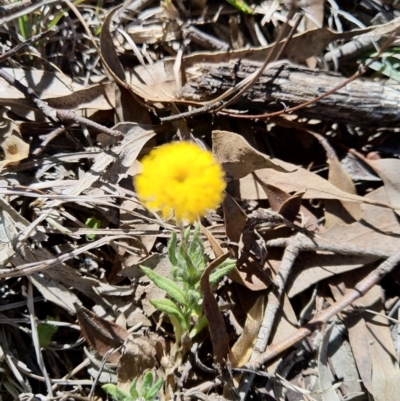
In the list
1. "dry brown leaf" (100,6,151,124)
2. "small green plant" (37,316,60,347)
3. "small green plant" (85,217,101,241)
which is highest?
"dry brown leaf" (100,6,151,124)

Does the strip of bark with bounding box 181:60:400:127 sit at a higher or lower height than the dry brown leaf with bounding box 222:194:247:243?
higher

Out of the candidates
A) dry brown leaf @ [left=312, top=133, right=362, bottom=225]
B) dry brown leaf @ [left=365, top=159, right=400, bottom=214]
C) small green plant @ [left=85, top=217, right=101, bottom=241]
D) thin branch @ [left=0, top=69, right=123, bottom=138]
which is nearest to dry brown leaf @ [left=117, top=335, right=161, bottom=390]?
small green plant @ [left=85, top=217, right=101, bottom=241]

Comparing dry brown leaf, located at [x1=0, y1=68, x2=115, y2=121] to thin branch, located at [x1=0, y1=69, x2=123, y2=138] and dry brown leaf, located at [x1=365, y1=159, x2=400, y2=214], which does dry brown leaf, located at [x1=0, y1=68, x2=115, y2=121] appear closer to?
thin branch, located at [x1=0, y1=69, x2=123, y2=138]

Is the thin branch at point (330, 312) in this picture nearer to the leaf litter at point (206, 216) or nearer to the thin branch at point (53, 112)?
the leaf litter at point (206, 216)

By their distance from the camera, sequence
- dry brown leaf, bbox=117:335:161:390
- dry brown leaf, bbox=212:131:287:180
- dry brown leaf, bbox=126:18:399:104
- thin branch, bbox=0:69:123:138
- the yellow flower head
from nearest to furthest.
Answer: the yellow flower head < dry brown leaf, bbox=117:335:161:390 < dry brown leaf, bbox=212:131:287:180 < thin branch, bbox=0:69:123:138 < dry brown leaf, bbox=126:18:399:104

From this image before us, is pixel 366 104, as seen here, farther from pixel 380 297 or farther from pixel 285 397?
pixel 285 397

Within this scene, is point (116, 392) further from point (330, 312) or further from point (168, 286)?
point (330, 312)

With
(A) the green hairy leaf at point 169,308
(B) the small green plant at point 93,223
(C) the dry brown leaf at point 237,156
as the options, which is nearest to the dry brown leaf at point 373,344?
(C) the dry brown leaf at point 237,156

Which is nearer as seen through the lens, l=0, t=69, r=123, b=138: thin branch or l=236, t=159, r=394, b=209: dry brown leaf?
l=0, t=69, r=123, b=138: thin branch
